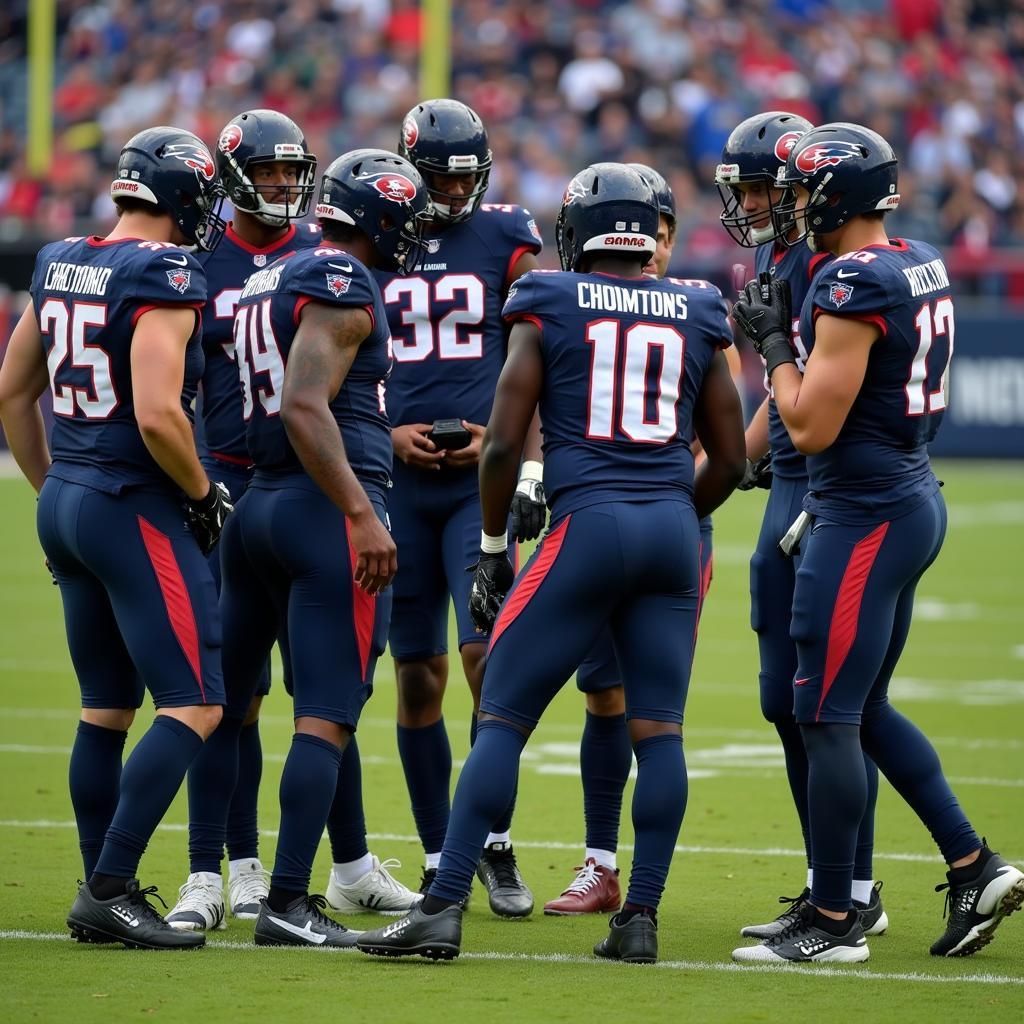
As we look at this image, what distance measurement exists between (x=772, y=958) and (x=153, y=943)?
159 cm

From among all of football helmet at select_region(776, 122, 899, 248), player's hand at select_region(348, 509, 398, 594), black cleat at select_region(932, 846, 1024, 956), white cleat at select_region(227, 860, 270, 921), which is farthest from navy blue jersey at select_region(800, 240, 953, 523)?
white cleat at select_region(227, 860, 270, 921)

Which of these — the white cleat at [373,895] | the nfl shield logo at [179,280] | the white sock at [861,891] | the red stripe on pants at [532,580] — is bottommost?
the white cleat at [373,895]

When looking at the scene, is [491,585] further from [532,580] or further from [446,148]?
[446,148]

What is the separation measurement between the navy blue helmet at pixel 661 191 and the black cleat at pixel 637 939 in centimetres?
191

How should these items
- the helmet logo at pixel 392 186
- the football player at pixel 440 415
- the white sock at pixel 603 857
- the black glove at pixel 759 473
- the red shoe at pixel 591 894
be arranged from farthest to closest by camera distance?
the black glove at pixel 759 473
the football player at pixel 440 415
the white sock at pixel 603 857
the red shoe at pixel 591 894
the helmet logo at pixel 392 186

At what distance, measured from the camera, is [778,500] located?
5406mm

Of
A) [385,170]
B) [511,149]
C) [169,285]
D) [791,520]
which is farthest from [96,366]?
[511,149]

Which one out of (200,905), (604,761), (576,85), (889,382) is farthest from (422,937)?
(576,85)

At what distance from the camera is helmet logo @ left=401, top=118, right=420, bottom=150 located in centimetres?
590

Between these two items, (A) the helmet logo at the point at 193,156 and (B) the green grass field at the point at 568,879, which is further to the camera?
(A) the helmet logo at the point at 193,156

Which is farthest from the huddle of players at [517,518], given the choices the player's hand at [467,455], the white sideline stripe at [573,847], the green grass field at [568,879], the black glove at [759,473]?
the white sideline stripe at [573,847]

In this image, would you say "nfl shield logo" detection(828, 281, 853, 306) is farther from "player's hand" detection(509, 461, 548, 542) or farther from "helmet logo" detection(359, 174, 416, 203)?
"helmet logo" detection(359, 174, 416, 203)

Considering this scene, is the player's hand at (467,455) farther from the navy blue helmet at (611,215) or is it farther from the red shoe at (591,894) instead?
the red shoe at (591,894)

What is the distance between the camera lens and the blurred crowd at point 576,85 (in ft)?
67.4
